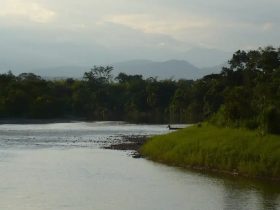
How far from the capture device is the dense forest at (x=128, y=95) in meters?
76.9

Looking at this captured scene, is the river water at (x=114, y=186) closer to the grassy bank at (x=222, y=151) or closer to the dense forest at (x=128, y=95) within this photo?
the grassy bank at (x=222, y=151)

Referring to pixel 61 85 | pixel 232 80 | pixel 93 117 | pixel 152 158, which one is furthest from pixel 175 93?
pixel 152 158

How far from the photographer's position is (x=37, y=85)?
134m

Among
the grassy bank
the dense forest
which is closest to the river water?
the grassy bank

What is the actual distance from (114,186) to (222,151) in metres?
10.6

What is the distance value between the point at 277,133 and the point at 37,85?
314 feet

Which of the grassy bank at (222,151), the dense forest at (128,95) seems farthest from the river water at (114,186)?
the dense forest at (128,95)

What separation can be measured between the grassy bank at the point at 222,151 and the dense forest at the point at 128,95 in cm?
1554

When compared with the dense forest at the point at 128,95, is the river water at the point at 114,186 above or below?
below

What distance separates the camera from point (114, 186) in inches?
1484

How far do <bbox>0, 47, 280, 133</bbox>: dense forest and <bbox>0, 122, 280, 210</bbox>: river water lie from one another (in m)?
23.1

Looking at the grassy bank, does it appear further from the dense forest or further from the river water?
the dense forest

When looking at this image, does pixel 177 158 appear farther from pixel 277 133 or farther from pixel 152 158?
pixel 277 133

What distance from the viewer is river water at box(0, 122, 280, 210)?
1257 inches
